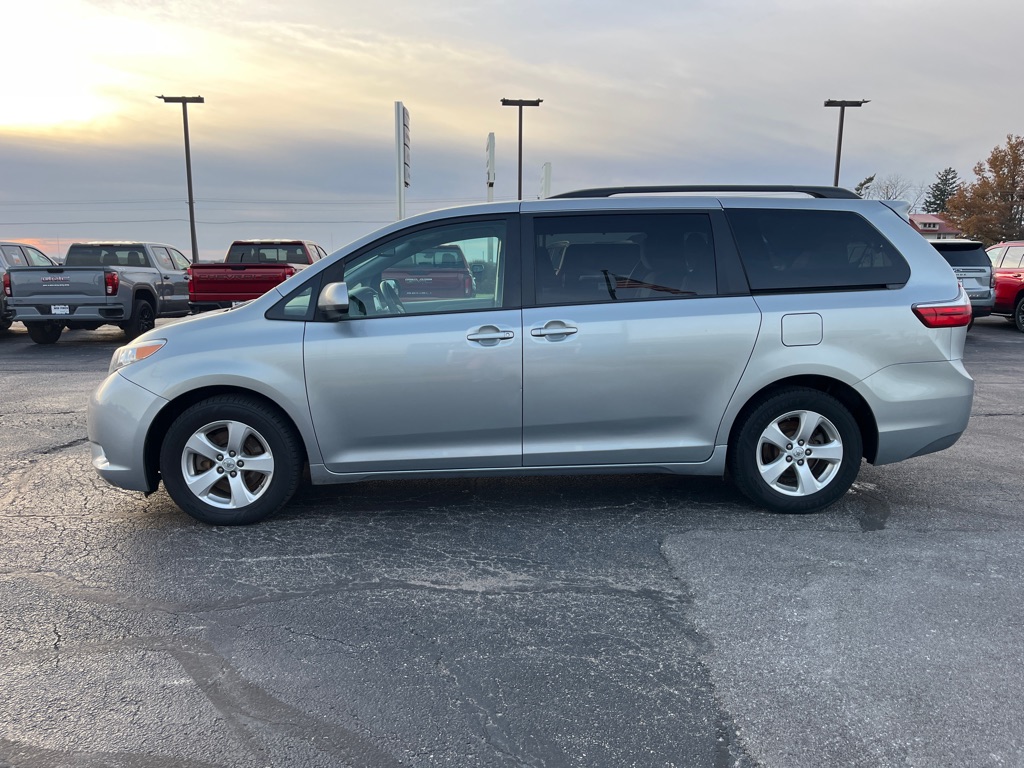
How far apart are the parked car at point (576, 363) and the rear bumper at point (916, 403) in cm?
1

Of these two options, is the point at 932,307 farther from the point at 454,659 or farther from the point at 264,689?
the point at 264,689

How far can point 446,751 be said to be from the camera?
246cm

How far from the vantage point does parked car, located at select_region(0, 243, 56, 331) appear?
14.5 meters

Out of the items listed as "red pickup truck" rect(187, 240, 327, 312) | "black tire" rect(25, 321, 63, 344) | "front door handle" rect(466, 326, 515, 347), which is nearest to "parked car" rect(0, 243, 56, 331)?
"black tire" rect(25, 321, 63, 344)

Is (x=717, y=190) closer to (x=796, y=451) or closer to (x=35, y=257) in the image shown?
(x=796, y=451)

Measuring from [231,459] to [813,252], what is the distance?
3.65m

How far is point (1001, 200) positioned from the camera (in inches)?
1972

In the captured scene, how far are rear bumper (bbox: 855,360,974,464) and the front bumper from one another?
13.5 feet

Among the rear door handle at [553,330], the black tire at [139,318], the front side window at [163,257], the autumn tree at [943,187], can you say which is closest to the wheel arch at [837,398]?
the rear door handle at [553,330]

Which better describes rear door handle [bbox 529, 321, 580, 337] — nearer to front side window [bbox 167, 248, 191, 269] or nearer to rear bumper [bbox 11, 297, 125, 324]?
rear bumper [bbox 11, 297, 125, 324]

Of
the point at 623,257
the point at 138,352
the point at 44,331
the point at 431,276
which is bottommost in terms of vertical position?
the point at 44,331

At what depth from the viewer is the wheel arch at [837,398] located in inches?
180

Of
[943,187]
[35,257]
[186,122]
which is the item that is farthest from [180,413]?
[943,187]

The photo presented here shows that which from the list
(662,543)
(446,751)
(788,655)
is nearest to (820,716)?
(788,655)
